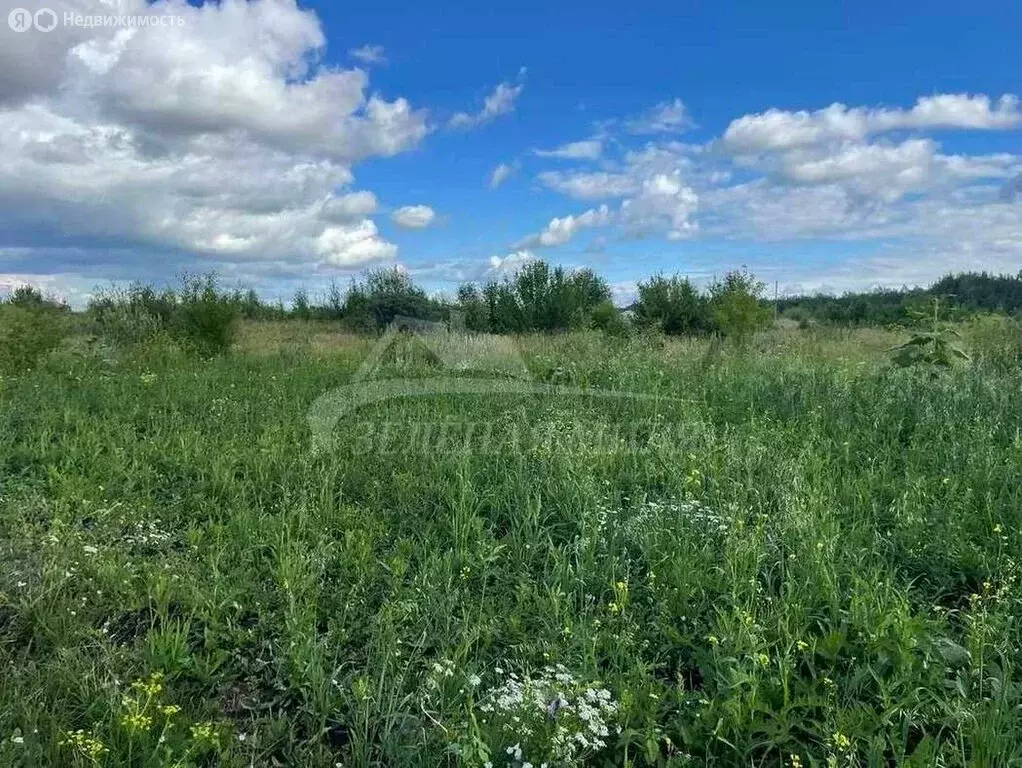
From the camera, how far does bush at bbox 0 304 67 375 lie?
8.43 metres

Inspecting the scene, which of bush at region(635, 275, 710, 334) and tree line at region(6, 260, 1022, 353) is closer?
tree line at region(6, 260, 1022, 353)

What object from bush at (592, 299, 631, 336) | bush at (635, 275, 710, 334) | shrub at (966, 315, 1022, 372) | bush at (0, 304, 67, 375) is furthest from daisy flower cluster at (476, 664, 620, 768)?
bush at (635, 275, 710, 334)

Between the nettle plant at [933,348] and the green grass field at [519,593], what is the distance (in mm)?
1523

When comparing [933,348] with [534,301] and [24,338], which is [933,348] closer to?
[24,338]

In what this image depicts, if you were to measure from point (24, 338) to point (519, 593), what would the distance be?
8801mm

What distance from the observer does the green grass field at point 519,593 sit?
75.1 inches

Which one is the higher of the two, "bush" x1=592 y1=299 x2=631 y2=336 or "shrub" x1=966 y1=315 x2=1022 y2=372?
"bush" x1=592 y1=299 x2=631 y2=336

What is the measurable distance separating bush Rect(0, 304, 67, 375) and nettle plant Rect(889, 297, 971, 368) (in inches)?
390

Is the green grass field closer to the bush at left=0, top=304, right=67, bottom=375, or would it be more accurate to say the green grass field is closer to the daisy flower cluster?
the daisy flower cluster

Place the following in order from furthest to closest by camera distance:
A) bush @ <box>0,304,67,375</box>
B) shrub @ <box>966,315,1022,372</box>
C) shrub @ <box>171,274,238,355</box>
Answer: shrub @ <box>171,274,238,355</box>, bush @ <box>0,304,67,375</box>, shrub @ <box>966,315,1022,372</box>

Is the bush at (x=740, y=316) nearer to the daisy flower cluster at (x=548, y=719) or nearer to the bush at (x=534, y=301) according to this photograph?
the bush at (x=534, y=301)

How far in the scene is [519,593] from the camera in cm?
263

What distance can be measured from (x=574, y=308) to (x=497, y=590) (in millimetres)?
18817

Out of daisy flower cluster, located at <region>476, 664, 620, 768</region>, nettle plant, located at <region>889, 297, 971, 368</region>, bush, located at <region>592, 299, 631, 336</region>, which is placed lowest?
daisy flower cluster, located at <region>476, 664, 620, 768</region>
